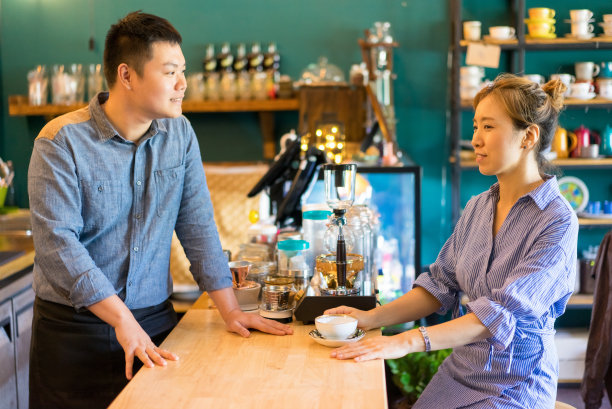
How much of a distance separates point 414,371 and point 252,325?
1.49m

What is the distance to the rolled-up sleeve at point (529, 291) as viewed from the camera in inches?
71.7

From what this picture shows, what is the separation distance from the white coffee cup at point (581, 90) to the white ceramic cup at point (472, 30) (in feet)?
2.17

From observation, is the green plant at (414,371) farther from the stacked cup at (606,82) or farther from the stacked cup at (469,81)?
the stacked cup at (606,82)

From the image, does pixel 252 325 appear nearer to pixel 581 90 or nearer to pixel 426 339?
pixel 426 339

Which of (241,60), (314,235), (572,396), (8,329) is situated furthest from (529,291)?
(241,60)

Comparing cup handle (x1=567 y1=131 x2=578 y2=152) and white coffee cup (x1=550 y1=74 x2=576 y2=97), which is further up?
white coffee cup (x1=550 y1=74 x2=576 y2=97)

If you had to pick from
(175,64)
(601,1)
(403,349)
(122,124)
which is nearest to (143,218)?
(122,124)

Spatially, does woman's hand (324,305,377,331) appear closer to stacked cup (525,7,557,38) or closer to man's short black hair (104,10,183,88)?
man's short black hair (104,10,183,88)

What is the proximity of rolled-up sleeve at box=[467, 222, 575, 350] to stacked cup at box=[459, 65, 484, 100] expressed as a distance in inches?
108

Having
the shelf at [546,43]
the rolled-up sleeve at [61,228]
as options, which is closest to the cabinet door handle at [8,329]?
the rolled-up sleeve at [61,228]

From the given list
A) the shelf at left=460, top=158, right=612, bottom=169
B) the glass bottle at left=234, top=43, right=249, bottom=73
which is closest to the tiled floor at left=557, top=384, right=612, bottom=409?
the shelf at left=460, top=158, right=612, bottom=169

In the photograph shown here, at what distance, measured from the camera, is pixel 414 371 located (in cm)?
325

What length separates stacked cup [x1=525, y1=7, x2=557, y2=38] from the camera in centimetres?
442

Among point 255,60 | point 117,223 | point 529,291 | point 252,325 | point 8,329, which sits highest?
point 255,60
